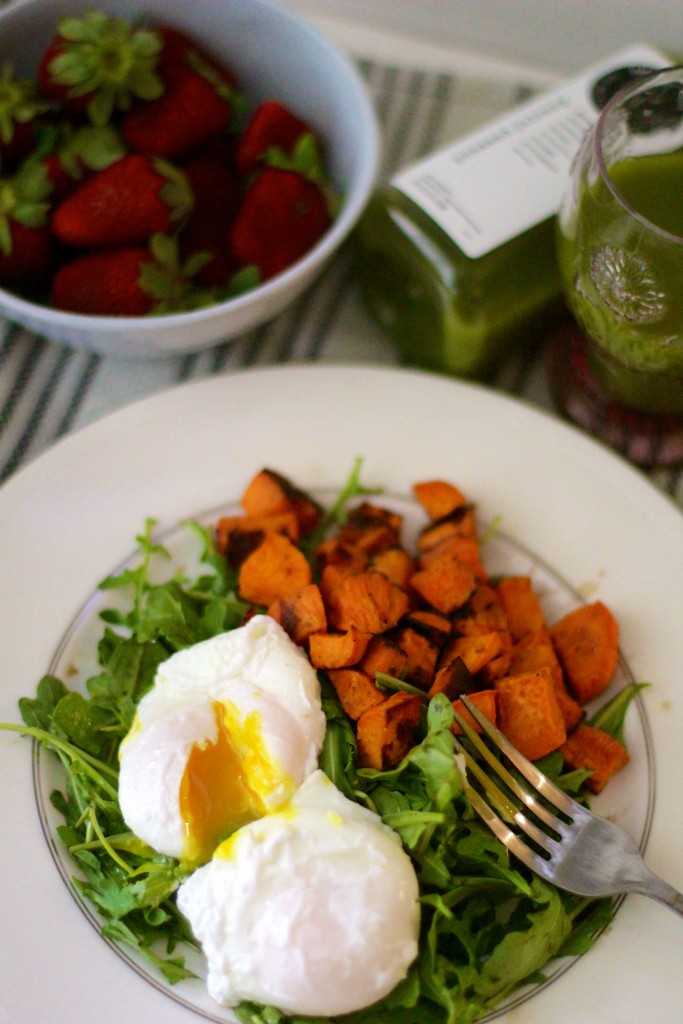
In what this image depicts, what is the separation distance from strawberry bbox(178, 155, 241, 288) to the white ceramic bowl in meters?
0.11

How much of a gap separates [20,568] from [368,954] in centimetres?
68

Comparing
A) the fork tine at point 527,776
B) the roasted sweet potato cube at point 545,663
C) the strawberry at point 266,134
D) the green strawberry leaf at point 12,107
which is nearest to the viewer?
the fork tine at point 527,776

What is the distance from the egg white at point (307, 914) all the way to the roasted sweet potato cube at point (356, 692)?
0.14m

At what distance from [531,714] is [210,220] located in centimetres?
90

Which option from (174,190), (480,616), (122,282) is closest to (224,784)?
(480,616)

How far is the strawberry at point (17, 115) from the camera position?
144 cm

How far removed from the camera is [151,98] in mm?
1465

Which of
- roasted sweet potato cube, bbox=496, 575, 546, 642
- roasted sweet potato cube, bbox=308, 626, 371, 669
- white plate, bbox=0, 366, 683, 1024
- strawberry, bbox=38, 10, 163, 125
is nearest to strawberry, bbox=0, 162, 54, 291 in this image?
strawberry, bbox=38, 10, 163, 125

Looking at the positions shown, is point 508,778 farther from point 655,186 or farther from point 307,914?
point 655,186

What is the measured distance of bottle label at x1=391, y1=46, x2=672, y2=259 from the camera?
1.47 meters

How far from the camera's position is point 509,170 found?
151 cm

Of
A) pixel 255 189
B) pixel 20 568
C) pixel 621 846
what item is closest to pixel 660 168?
pixel 255 189

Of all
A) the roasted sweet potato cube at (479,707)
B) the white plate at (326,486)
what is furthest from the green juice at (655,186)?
the roasted sweet potato cube at (479,707)

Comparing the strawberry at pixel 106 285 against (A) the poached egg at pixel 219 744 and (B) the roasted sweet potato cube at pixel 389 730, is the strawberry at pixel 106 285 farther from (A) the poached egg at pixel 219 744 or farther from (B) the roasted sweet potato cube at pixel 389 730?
(B) the roasted sweet potato cube at pixel 389 730
